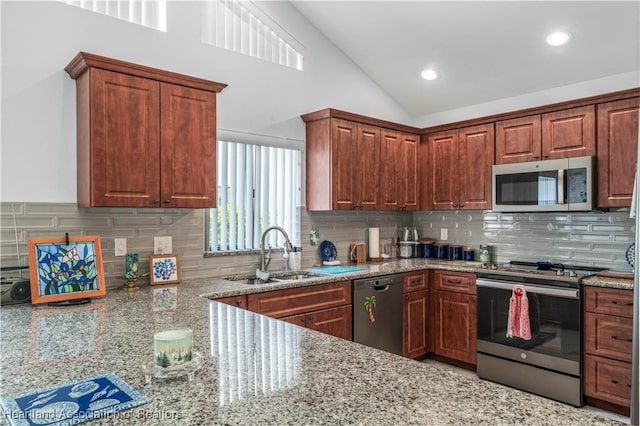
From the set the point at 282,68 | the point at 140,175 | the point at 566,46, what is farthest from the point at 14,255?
the point at 566,46

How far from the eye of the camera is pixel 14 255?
254cm

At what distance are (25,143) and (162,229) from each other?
0.99 metres

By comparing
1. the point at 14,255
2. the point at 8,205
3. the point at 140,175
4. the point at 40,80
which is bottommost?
the point at 14,255

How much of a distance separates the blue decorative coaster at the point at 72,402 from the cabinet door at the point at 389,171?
3411 millimetres

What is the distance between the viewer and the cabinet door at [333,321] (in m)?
3.25

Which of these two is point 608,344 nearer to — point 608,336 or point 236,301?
point 608,336

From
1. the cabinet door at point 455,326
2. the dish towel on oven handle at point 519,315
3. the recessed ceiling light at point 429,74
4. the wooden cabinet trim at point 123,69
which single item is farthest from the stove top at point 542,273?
the wooden cabinet trim at point 123,69

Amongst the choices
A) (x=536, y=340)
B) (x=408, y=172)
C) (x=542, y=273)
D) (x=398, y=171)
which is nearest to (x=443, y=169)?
(x=408, y=172)

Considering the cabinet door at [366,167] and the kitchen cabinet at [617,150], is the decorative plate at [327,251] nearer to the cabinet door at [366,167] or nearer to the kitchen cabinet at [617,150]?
the cabinet door at [366,167]

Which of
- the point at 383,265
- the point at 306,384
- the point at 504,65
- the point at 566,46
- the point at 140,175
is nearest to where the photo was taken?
the point at 306,384

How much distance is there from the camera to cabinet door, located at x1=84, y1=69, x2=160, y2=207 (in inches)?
101

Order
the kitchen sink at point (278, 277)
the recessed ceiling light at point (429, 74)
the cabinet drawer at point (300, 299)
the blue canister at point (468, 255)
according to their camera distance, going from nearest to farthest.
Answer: the cabinet drawer at point (300, 299) → the kitchen sink at point (278, 277) → the recessed ceiling light at point (429, 74) → the blue canister at point (468, 255)

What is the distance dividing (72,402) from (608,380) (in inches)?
135

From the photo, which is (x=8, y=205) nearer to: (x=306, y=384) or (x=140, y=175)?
(x=140, y=175)
